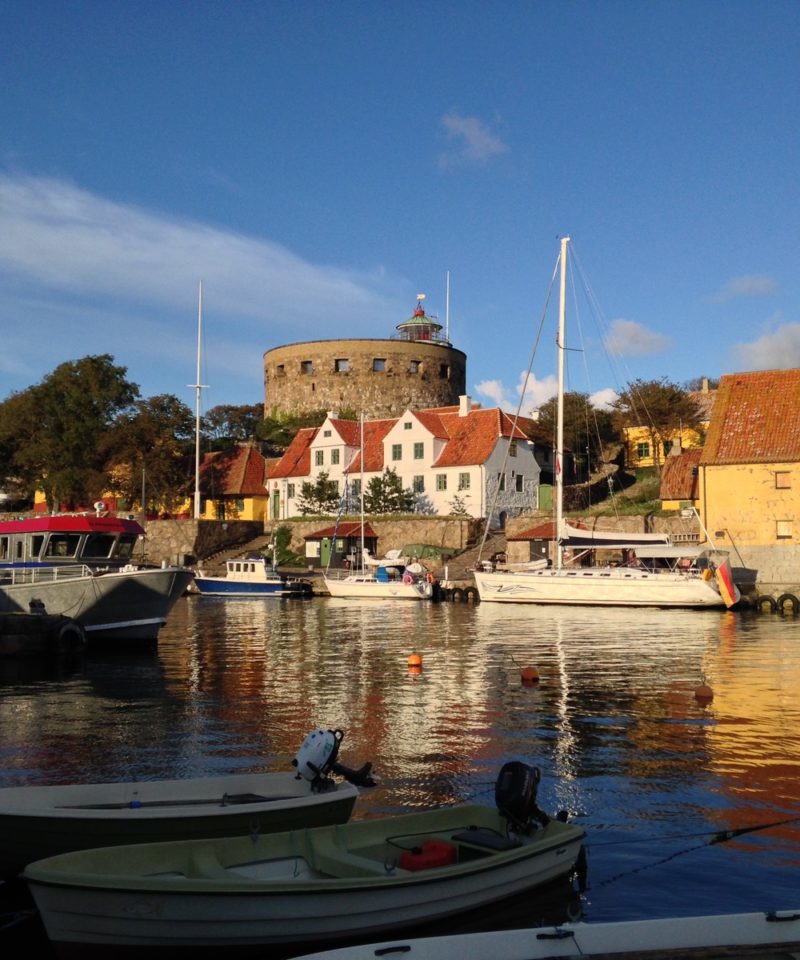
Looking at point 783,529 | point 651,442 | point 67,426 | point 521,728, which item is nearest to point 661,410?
point 651,442

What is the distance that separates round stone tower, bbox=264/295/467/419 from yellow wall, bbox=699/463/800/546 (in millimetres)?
47847

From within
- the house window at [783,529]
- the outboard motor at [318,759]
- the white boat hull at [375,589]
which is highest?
the house window at [783,529]

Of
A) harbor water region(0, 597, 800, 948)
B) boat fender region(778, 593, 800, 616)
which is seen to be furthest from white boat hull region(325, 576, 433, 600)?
boat fender region(778, 593, 800, 616)

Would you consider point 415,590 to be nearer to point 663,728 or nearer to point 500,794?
point 663,728

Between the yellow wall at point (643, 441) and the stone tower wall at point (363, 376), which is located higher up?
the stone tower wall at point (363, 376)

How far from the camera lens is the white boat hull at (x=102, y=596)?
31.0 metres

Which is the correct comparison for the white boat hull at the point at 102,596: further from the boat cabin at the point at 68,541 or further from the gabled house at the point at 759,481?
the gabled house at the point at 759,481

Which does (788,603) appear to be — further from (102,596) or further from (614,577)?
(102,596)

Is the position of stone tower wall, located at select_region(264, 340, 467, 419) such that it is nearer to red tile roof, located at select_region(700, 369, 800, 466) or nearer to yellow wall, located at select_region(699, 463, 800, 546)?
red tile roof, located at select_region(700, 369, 800, 466)

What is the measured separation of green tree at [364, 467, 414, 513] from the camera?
68.4 metres

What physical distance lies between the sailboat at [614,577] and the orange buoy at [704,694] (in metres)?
24.2

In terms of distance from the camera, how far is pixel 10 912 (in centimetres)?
960

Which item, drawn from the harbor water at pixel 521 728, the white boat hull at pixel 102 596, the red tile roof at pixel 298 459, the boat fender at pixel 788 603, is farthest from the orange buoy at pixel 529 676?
the red tile roof at pixel 298 459

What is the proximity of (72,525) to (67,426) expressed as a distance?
4983cm
